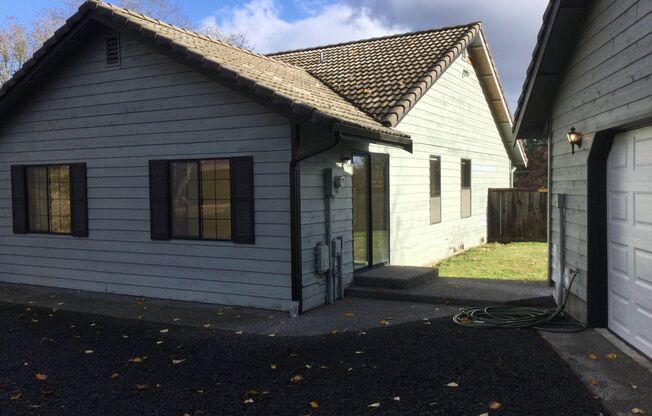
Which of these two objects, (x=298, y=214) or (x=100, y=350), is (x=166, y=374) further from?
(x=298, y=214)

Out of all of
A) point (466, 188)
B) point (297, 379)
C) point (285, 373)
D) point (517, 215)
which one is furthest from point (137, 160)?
point (517, 215)

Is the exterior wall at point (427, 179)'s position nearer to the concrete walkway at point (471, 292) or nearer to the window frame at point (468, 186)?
the window frame at point (468, 186)

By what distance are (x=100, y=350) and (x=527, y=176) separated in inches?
1124

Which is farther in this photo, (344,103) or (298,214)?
(344,103)

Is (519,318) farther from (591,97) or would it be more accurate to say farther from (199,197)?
(199,197)

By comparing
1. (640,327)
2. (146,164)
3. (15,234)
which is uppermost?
(146,164)

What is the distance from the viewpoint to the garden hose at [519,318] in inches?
254

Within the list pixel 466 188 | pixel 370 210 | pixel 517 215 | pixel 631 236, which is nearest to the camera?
pixel 631 236

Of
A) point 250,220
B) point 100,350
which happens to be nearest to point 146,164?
point 250,220

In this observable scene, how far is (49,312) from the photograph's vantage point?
7.86m

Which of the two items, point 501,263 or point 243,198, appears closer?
point 243,198

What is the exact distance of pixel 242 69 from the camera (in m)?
7.82

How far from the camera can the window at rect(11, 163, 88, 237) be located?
9.23 meters

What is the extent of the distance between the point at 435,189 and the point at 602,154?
20.8 ft
